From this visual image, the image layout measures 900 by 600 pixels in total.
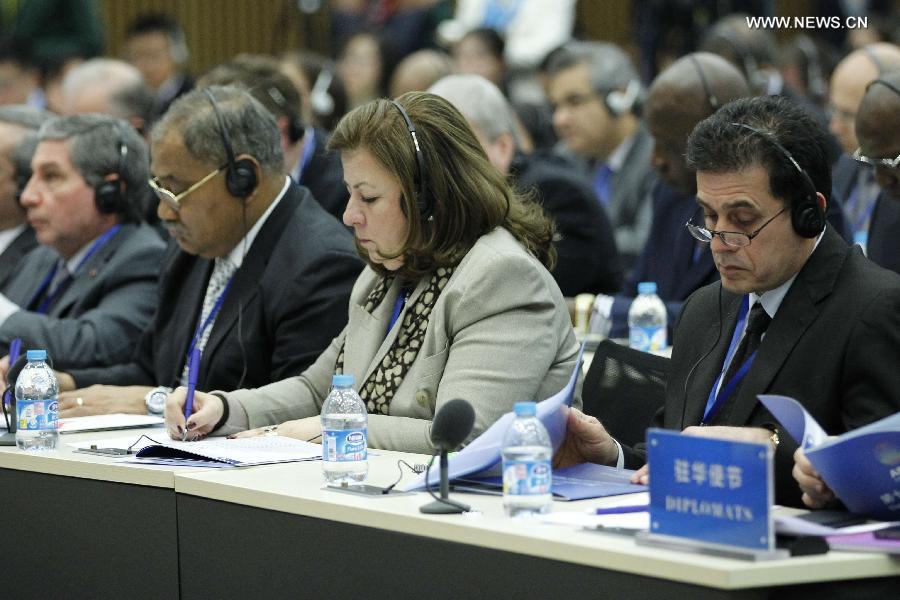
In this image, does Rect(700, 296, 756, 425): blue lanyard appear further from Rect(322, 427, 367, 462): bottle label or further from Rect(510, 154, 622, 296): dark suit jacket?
Rect(510, 154, 622, 296): dark suit jacket

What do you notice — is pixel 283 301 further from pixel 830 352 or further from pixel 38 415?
pixel 830 352

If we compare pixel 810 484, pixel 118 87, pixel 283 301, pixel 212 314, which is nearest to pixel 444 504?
pixel 810 484

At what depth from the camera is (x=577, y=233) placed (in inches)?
217

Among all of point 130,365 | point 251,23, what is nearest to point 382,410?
point 130,365

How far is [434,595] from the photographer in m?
2.45

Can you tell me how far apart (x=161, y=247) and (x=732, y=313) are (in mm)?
2383

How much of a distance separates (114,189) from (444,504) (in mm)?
2673

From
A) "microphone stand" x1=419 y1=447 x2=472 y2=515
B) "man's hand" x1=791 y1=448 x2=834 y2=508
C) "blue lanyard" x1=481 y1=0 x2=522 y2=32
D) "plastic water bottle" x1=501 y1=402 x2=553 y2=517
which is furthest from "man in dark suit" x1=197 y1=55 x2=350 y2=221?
"blue lanyard" x1=481 y1=0 x2=522 y2=32

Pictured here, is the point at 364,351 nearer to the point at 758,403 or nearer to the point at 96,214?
the point at 758,403

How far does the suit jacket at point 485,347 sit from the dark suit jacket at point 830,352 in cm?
40

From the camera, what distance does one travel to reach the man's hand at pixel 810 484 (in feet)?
7.97

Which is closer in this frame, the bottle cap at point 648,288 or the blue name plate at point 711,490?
the blue name plate at point 711,490

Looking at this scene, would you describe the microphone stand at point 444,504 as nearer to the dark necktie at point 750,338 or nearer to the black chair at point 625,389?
the dark necktie at point 750,338

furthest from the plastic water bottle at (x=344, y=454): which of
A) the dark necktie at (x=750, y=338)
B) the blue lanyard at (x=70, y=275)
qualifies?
the blue lanyard at (x=70, y=275)
